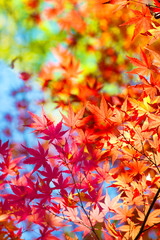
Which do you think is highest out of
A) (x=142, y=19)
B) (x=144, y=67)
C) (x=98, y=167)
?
(x=142, y=19)

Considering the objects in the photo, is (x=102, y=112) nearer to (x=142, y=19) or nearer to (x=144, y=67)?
(x=144, y=67)

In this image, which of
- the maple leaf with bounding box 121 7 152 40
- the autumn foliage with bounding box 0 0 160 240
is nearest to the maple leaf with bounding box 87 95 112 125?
the autumn foliage with bounding box 0 0 160 240

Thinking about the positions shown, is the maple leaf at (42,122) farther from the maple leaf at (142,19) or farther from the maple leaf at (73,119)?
the maple leaf at (142,19)

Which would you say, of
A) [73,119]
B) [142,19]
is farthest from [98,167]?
[142,19]

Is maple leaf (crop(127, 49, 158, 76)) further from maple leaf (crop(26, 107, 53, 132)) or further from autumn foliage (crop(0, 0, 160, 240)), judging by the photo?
maple leaf (crop(26, 107, 53, 132))

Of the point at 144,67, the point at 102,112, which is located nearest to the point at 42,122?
the point at 102,112

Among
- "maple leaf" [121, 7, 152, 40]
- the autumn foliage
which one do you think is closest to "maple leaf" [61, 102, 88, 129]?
the autumn foliage

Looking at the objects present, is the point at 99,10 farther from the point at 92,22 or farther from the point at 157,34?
the point at 157,34

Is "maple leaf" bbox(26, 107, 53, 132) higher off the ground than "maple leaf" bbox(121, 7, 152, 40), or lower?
lower

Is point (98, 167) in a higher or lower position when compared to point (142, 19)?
lower

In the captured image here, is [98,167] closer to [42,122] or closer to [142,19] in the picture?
[42,122]

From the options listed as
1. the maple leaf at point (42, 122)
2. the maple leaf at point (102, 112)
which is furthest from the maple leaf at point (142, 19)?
the maple leaf at point (42, 122)

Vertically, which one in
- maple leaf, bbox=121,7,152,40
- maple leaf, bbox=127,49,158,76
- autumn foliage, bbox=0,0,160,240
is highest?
maple leaf, bbox=121,7,152,40

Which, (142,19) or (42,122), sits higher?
(142,19)
